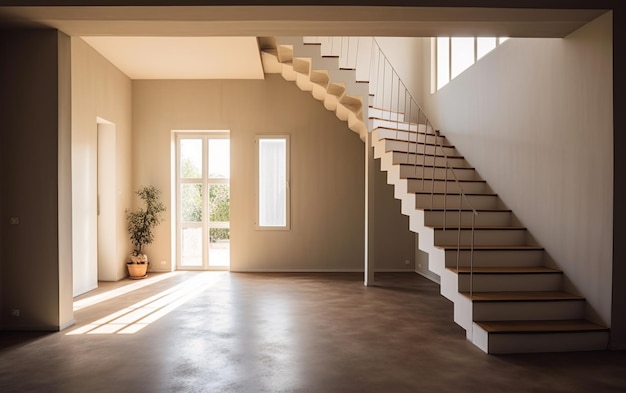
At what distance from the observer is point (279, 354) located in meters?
4.27

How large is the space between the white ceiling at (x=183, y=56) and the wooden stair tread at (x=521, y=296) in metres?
4.84

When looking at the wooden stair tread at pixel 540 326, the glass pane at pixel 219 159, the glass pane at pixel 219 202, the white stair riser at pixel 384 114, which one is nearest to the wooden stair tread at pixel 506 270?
the wooden stair tread at pixel 540 326

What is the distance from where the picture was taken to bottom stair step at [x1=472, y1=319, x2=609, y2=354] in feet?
14.0

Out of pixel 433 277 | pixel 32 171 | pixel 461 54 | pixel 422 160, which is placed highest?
pixel 461 54

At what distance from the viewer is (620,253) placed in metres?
4.23

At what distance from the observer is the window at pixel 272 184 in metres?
9.65

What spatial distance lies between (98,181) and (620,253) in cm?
780

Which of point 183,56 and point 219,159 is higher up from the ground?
point 183,56

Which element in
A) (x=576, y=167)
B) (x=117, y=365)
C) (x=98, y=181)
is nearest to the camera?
(x=117, y=365)

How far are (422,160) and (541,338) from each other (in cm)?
325

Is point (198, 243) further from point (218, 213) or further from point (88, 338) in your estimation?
point (88, 338)

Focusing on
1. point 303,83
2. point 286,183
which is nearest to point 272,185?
point 286,183

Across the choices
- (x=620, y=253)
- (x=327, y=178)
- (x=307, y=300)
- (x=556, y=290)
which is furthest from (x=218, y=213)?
(x=620, y=253)

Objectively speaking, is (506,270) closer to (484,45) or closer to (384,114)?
(484,45)
